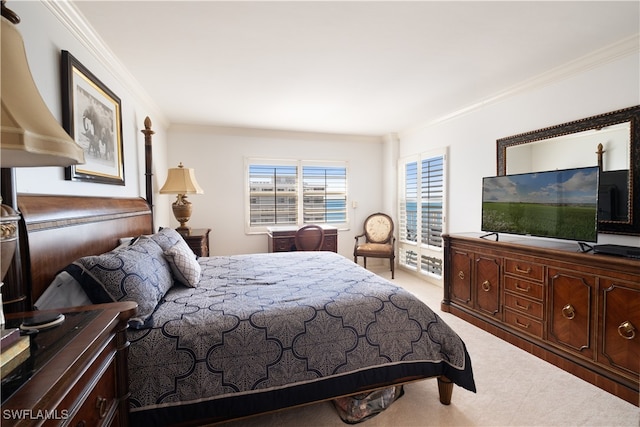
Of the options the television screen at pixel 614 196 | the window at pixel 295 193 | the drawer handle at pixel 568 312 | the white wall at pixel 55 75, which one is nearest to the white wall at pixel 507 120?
the television screen at pixel 614 196

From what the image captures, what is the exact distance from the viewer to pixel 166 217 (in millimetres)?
4180

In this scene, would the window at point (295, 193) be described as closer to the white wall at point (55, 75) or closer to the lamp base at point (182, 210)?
the lamp base at point (182, 210)

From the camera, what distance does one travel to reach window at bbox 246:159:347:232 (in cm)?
485

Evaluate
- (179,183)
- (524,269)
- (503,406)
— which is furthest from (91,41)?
(524,269)

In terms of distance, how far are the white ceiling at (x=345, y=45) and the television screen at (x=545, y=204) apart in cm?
99

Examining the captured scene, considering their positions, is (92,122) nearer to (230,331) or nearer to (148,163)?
(148,163)

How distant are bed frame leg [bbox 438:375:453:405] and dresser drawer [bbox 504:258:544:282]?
1213mm

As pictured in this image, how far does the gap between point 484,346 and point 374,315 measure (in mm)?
Answer: 1485

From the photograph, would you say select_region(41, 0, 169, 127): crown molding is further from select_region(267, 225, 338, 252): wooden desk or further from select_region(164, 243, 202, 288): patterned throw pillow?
select_region(267, 225, 338, 252): wooden desk

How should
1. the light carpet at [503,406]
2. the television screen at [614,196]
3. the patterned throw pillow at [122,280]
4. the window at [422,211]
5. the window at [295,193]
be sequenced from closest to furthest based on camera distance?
the patterned throw pillow at [122,280] → the light carpet at [503,406] → the television screen at [614,196] → the window at [422,211] → the window at [295,193]

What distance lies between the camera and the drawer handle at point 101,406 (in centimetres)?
88

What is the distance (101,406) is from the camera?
2.92 ft

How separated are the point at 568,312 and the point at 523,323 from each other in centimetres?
41
